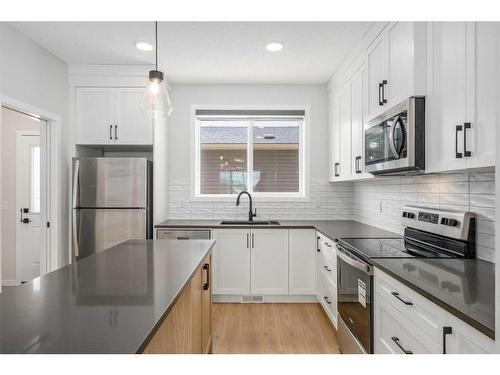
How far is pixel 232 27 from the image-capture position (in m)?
2.53

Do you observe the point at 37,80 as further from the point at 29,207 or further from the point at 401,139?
the point at 401,139

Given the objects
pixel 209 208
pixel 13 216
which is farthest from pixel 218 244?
pixel 13 216

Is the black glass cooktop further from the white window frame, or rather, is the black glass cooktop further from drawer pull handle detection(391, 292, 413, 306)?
the white window frame

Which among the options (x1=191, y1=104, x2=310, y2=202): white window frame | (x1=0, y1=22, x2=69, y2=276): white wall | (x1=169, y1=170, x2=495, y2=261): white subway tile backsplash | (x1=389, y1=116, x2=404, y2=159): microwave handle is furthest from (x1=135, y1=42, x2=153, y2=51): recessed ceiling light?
(x1=389, y1=116, x2=404, y2=159): microwave handle

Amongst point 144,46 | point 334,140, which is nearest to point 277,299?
point 334,140

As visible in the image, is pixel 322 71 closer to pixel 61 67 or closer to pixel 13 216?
pixel 61 67

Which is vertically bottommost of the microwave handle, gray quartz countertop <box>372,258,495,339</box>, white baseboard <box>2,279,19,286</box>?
white baseboard <box>2,279,19,286</box>

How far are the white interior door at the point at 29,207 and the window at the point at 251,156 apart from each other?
2222 millimetres

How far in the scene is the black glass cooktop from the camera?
72.6 inches

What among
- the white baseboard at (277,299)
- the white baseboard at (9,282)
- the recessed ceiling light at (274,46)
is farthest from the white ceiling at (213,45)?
the white baseboard at (9,282)

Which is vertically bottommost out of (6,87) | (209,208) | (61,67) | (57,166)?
(209,208)

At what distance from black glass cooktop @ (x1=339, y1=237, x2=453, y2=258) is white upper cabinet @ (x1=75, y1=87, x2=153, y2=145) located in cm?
237
